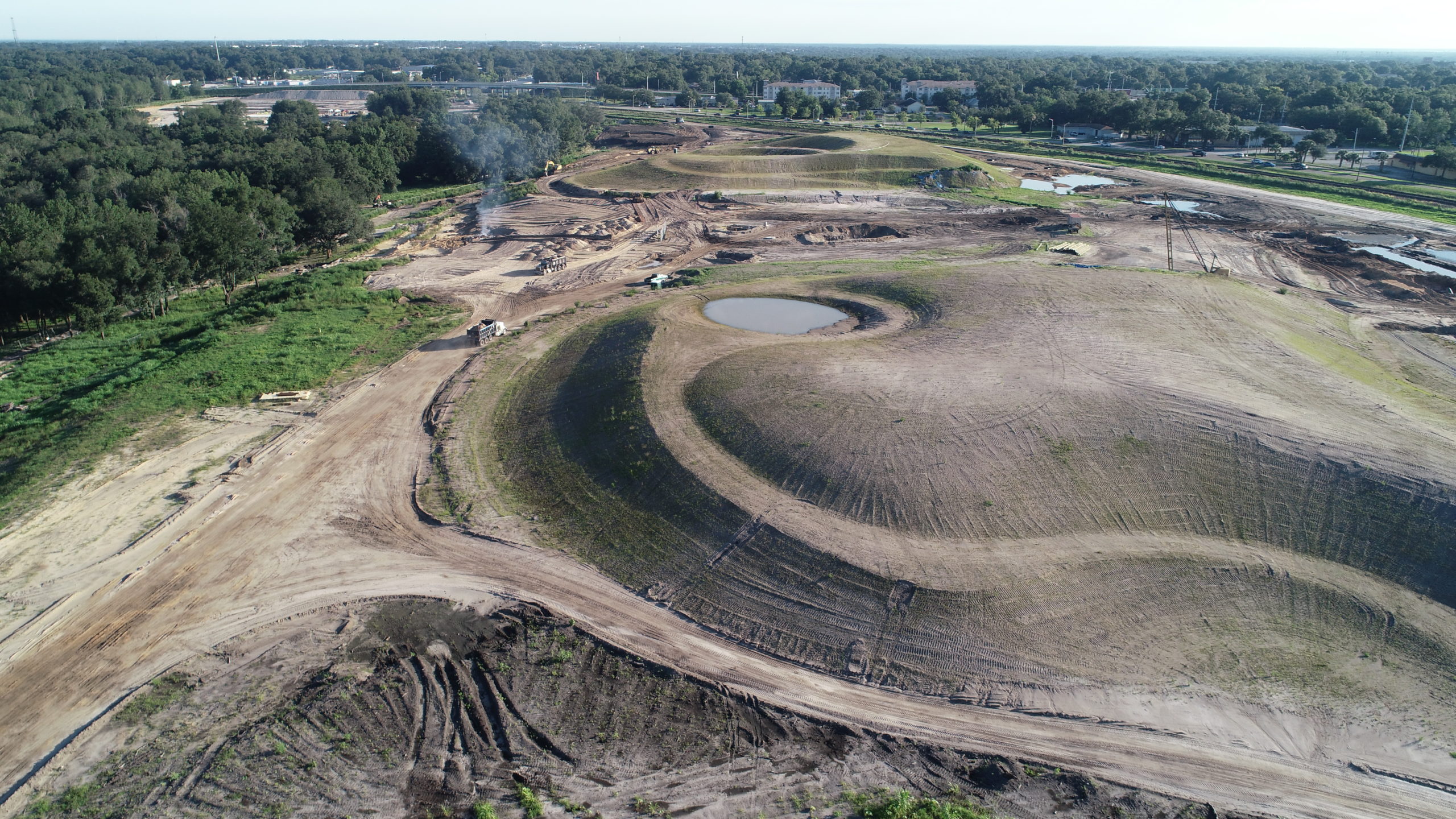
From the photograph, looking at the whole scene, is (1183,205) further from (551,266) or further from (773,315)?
(551,266)

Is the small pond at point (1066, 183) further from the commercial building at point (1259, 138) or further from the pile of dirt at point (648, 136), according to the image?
the pile of dirt at point (648, 136)

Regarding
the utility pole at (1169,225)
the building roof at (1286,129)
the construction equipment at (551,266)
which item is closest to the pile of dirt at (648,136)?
the construction equipment at (551,266)

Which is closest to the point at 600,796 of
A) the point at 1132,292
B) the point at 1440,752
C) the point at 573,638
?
the point at 573,638

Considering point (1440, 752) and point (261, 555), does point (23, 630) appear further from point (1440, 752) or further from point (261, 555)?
point (1440, 752)

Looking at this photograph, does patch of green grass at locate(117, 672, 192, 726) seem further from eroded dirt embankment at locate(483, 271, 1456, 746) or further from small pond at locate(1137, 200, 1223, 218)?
small pond at locate(1137, 200, 1223, 218)

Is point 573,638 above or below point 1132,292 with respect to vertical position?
below

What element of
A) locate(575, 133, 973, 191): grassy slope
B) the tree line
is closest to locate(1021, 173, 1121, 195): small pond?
locate(575, 133, 973, 191): grassy slope

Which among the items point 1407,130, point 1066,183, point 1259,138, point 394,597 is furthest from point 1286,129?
point 394,597
